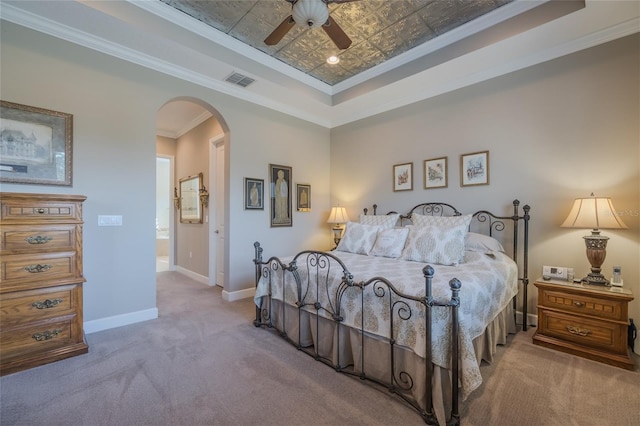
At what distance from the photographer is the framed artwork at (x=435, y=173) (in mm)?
3826

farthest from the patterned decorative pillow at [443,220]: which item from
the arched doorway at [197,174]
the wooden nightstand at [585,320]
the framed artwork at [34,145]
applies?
the framed artwork at [34,145]

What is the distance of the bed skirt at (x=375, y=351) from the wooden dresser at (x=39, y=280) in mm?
1750

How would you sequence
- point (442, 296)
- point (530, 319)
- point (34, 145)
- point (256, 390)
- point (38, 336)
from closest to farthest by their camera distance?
point (442, 296)
point (256, 390)
point (38, 336)
point (34, 145)
point (530, 319)

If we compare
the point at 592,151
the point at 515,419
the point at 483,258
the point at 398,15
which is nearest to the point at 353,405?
the point at 515,419

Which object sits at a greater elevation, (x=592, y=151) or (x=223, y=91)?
(x=223, y=91)

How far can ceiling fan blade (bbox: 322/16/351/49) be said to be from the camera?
2.32 metres

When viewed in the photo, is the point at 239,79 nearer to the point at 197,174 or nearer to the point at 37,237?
the point at 197,174

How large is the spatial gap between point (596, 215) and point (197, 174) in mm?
5654

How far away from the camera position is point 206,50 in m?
3.16

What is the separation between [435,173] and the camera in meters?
3.91

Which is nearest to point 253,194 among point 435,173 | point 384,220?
point 384,220

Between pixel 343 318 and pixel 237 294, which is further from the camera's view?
pixel 237 294

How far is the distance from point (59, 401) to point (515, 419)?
2.88m

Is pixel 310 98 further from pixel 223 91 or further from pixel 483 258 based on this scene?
pixel 483 258
